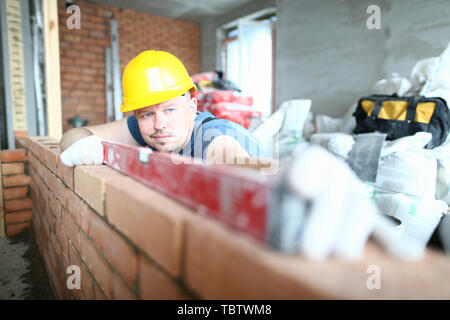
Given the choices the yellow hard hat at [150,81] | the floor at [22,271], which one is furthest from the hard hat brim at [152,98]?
the floor at [22,271]

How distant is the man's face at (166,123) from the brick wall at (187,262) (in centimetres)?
42

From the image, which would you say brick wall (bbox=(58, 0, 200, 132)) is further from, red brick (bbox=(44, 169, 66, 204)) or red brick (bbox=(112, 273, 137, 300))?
red brick (bbox=(112, 273, 137, 300))

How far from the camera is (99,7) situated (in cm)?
646

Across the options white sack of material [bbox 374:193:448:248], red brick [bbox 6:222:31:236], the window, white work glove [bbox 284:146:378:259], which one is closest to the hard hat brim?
white work glove [bbox 284:146:378:259]

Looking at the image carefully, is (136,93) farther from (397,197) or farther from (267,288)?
(397,197)

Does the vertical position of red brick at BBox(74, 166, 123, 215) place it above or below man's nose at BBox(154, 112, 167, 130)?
below

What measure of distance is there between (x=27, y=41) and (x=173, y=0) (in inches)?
157

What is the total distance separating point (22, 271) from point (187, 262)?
2.13 m

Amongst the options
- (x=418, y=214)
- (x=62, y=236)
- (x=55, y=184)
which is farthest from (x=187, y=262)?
(x=418, y=214)

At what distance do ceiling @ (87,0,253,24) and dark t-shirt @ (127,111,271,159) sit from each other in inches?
221

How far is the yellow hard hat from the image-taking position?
1.33 meters

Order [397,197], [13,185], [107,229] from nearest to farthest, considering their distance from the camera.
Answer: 1. [107,229]
2. [397,197]
3. [13,185]

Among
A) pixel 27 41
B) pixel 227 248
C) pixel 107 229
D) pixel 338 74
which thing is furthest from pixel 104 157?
pixel 338 74

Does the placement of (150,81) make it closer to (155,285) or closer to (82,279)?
(82,279)
